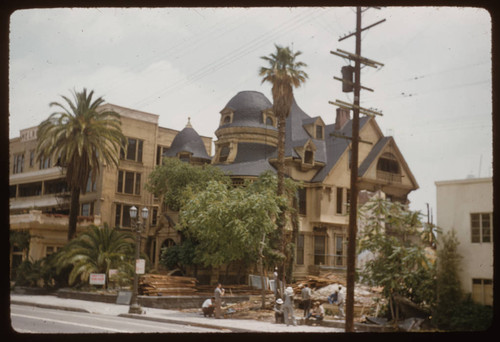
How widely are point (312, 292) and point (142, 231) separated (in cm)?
707

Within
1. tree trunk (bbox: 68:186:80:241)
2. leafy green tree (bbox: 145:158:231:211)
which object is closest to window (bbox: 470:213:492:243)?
leafy green tree (bbox: 145:158:231:211)

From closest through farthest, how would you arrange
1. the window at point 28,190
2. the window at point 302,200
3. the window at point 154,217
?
1. the window at point 28,190
2. the window at point 154,217
3. the window at point 302,200

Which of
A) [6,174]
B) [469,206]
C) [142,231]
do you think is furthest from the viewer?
[142,231]

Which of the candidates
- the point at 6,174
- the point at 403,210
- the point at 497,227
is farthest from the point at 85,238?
the point at 497,227

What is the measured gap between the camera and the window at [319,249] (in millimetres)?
14180

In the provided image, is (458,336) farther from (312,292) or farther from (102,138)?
(312,292)

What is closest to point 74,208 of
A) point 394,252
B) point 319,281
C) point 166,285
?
point 166,285

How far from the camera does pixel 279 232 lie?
14664mm

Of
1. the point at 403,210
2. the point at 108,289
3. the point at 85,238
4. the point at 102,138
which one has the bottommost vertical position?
the point at 108,289

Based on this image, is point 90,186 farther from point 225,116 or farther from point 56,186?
point 225,116

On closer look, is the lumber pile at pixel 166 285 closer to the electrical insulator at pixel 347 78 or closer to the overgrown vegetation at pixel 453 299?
the electrical insulator at pixel 347 78

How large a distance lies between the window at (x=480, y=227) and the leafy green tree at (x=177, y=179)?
5.75m

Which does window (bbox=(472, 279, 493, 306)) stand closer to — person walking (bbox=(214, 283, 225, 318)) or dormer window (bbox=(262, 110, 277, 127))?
dormer window (bbox=(262, 110, 277, 127))

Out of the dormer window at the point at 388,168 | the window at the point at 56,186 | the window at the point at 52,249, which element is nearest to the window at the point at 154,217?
the window at the point at 56,186
